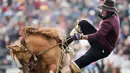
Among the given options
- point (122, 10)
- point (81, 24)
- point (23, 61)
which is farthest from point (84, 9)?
point (23, 61)

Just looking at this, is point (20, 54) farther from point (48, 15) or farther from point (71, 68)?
point (48, 15)

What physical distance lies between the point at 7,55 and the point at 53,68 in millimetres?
8048

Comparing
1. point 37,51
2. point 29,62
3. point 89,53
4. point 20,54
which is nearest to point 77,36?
point 89,53

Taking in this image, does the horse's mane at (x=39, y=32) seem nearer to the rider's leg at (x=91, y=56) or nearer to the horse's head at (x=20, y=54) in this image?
the horse's head at (x=20, y=54)

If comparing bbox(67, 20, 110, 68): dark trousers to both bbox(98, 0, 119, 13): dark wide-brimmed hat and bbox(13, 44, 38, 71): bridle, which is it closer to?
bbox(98, 0, 119, 13): dark wide-brimmed hat

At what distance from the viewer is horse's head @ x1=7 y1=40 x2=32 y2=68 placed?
8344 millimetres

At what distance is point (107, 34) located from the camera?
30.7ft

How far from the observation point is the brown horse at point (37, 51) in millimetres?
8391

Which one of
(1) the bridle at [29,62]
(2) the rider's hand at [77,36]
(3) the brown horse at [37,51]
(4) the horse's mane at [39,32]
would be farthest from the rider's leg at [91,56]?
(1) the bridle at [29,62]

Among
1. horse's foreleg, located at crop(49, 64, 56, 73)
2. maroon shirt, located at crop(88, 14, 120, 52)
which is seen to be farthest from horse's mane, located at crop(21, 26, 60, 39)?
maroon shirt, located at crop(88, 14, 120, 52)

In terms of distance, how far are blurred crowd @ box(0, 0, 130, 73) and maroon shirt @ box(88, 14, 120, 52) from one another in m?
6.45

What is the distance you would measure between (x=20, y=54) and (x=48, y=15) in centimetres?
969

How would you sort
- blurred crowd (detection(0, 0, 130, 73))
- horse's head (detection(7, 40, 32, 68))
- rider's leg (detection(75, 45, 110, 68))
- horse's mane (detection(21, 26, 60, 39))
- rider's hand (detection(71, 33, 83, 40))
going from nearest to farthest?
horse's head (detection(7, 40, 32, 68))
horse's mane (detection(21, 26, 60, 39))
rider's hand (detection(71, 33, 83, 40))
rider's leg (detection(75, 45, 110, 68))
blurred crowd (detection(0, 0, 130, 73))

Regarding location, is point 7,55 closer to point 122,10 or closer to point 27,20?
point 27,20
